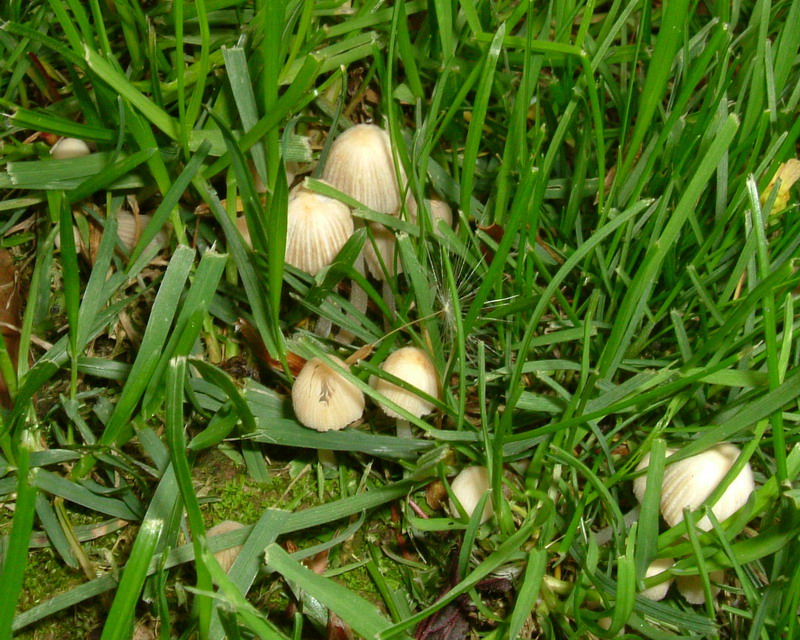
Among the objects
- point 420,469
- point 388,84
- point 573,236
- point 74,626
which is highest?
point 388,84

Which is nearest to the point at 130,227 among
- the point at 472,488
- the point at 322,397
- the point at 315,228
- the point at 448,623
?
the point at 315,228

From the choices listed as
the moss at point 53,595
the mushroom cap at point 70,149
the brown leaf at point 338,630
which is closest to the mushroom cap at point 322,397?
the brown leaf at point 338,630

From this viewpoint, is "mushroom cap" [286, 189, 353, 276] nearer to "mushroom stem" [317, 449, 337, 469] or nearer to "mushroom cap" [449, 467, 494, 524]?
"mushroom stem" [317, 449, 337, 469]

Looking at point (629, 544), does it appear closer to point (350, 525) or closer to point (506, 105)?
point (350, 525)

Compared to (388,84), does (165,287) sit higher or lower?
lower

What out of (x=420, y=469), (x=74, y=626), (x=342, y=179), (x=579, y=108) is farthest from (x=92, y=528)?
A: (x=579, y=108)

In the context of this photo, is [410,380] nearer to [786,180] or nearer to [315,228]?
[315,228]

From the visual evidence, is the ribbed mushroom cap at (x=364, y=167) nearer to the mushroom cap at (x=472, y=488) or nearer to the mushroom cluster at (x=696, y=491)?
the mushroom cap at (x=472, y=488)
